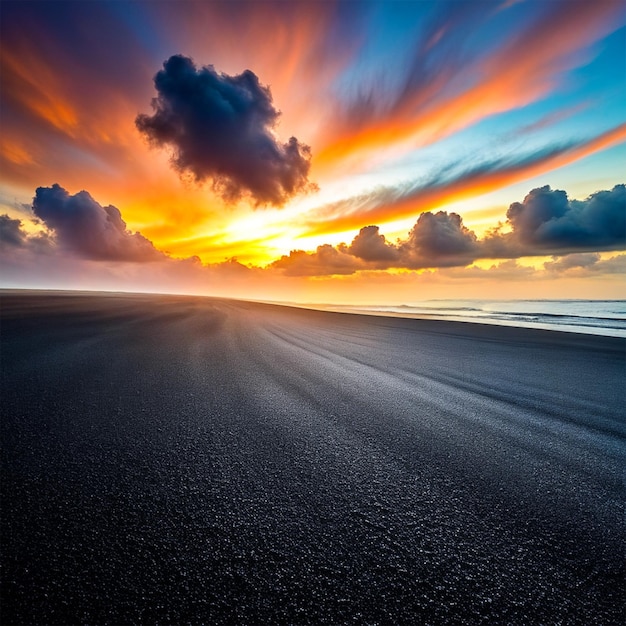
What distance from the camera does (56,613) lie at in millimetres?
1297

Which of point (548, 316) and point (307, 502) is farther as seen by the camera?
point (548, 316)

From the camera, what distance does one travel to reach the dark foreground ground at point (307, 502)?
1.39m

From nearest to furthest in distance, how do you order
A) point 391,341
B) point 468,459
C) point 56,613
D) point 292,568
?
1. point 56,613
2. point 292,568
3. point 468,459
4. point 391,341

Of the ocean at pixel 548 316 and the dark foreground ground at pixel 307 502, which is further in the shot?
the ocean at pixel 548 316

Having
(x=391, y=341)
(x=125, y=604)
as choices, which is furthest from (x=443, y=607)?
(x=391, y=341)

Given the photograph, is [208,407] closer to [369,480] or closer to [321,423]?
[321,423]

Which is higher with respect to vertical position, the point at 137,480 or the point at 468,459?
the point at 137,480

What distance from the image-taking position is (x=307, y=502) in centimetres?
209

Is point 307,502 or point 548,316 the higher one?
point 307,502

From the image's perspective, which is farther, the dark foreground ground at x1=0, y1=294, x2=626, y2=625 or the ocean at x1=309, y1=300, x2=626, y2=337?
the ocean at x1=309, y1=300, x2=626, y2=337

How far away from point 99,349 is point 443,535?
7.59m

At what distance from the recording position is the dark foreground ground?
1.39m

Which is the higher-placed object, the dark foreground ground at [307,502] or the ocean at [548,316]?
the dark foreground ground at [307,502]

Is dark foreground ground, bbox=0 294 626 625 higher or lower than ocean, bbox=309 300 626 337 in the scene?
higher
